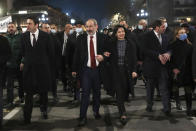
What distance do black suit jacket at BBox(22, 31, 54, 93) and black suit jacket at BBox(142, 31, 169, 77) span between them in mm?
2354

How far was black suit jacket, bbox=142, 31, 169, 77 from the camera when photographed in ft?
26.1

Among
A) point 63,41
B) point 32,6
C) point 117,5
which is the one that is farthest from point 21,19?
point 63,41

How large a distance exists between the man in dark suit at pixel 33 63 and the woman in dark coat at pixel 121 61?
1.44 m

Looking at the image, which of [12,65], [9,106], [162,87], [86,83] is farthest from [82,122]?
[12,65]

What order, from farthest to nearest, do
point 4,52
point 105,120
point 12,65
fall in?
point 12,65 → point 105,120 → point 4,52

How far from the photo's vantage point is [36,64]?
7105mm

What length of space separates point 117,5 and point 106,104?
83.7 meters

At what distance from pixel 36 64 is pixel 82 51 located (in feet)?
3.29

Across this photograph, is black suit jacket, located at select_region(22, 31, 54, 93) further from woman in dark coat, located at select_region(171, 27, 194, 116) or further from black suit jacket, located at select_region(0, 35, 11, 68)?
woman in dark coat, located at select_region(171, 27, 194, 116)

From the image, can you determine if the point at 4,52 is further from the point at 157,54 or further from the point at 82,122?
the point at 157,54

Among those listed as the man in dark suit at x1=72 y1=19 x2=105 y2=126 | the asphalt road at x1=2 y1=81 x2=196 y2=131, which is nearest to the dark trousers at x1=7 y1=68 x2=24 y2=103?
the asphalt road at x1=2 y1=81 x2=196 y2=131

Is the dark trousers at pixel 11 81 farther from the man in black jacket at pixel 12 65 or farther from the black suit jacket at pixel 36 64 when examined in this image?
the black suit jacket at pixel 36 64

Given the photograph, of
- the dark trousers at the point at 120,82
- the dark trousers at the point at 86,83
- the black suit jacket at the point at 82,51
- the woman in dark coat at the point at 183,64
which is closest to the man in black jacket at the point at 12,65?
the black suit jacket at the point at 82,51

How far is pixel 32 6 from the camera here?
91938 millimetres
